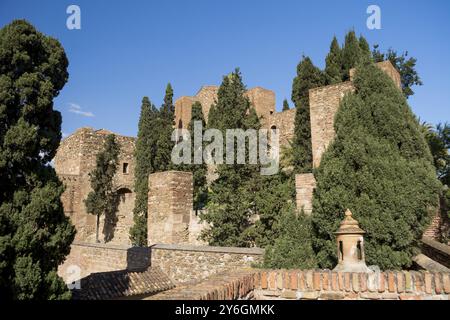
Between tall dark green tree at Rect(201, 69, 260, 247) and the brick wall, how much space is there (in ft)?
8.58

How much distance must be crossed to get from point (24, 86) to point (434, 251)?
9.31 metres

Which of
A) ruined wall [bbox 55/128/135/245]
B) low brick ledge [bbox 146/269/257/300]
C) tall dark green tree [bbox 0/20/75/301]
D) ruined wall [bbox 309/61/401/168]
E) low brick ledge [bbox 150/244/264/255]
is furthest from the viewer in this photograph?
ruined wall [bbox 55/128/135/245]

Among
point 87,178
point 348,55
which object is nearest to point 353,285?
point 348,55

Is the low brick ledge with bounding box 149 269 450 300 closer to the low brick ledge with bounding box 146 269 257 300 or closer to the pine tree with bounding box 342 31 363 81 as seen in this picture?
the low brick ledge with bounding box 146 269 257 300

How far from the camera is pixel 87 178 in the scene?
67.7 feet

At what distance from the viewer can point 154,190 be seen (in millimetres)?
12773

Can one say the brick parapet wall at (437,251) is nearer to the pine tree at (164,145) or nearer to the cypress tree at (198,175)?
the cypress tree at (198,175)

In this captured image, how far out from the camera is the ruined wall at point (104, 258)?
10767 millimetres

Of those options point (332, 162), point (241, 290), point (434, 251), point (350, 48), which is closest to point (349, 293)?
point (241, 290)

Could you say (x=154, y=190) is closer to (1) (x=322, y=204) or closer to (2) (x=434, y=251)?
(1) (x=322, y=204)

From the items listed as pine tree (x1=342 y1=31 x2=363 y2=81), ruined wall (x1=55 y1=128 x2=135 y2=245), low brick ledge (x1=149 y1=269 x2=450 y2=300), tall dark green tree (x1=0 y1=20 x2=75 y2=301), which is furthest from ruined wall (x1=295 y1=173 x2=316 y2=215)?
ruined wall (x1=55 y1=128 x2=135 y2=245)

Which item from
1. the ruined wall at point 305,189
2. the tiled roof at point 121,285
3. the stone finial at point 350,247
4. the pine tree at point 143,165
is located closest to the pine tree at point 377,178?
the stone finial at point 350,247

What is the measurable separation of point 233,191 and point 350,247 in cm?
806

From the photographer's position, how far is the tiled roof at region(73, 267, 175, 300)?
8.22 meters
